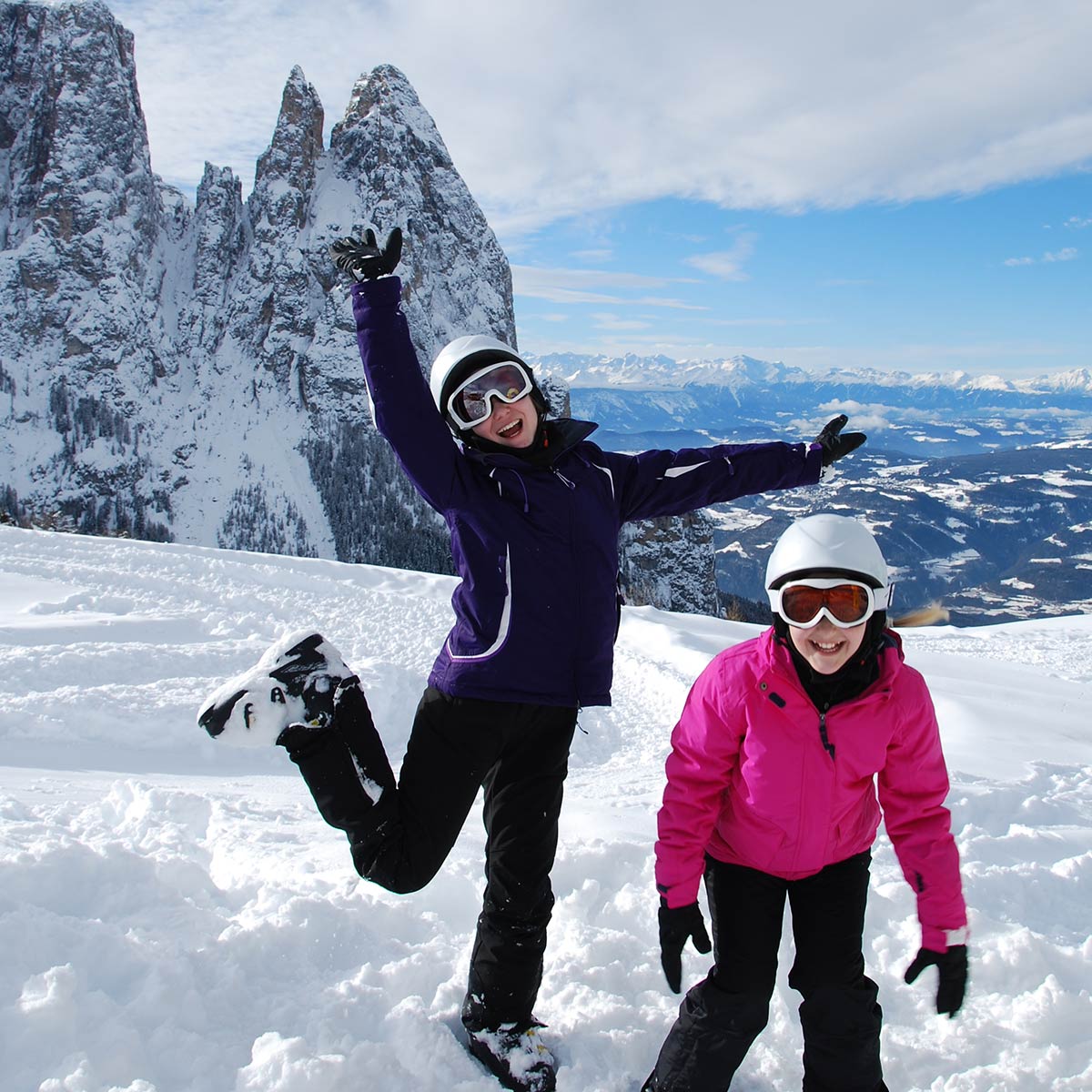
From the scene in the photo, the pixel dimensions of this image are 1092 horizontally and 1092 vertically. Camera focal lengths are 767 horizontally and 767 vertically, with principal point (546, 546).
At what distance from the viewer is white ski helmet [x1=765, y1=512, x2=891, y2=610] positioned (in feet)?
7.07

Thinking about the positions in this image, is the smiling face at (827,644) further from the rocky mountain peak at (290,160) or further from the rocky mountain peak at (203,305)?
the rocky mountain peak at (290,160)

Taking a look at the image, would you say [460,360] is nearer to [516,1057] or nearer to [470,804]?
[470,804]

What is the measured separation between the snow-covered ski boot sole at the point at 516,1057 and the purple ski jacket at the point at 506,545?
3.27 feet

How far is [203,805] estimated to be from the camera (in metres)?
3.65

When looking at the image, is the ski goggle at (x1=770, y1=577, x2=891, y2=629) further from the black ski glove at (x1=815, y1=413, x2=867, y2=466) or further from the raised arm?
the raised arm

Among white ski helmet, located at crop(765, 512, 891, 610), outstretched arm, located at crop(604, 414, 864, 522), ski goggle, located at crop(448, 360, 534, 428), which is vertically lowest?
white ski helmet, located at crop(765, 512, 891, 610)

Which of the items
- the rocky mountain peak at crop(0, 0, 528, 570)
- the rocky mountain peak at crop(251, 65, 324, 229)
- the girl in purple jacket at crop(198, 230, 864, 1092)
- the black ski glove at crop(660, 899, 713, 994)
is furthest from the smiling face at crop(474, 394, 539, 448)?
the rocky mountain peak at crop(251, 65, 324, 229)

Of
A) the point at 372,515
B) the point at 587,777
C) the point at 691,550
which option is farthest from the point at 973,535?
the point at 587,777

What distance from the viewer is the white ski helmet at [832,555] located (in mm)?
2154

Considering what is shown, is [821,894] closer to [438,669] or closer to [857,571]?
[857,571]

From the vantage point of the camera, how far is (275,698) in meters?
A: 2.33

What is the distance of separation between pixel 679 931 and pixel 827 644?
2.99 ft

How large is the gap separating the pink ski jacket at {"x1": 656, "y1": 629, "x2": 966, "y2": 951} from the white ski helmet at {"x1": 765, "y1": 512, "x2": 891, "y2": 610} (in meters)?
0.18

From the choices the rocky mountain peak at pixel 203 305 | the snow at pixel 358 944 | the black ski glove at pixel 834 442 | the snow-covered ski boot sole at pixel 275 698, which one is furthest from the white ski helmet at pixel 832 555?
the rocky mountain peak at pixel 203 305
